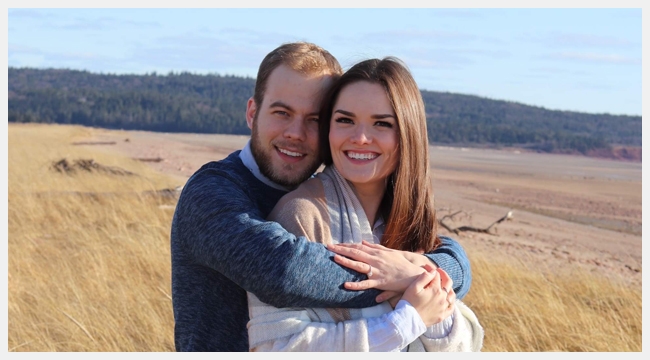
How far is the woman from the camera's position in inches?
105

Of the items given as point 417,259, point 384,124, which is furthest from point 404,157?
point 417,259

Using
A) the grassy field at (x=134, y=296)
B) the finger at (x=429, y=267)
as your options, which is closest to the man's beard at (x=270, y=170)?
the finger at (x=429, y=267)

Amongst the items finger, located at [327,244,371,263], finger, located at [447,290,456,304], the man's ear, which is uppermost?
the man's ear

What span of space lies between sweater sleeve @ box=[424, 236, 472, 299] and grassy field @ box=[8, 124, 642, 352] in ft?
9.54

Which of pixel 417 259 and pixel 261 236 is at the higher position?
pixel 261 236

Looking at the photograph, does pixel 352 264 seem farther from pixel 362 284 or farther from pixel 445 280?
pixel 445 280

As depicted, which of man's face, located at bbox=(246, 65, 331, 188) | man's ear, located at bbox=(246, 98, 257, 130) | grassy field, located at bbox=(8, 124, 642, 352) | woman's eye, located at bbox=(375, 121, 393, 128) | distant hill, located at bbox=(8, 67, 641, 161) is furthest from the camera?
distant hill, located at bbox=(8, 67, 641, 161)

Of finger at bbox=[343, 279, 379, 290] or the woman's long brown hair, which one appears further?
the woman's long brown hair

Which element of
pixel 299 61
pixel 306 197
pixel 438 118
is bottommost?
pixel 306 197

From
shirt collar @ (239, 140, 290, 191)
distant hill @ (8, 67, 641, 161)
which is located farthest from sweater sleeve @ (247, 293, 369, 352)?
distant hill @ (8, 67, 641, 161)

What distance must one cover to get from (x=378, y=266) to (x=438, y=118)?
10951 centimetres

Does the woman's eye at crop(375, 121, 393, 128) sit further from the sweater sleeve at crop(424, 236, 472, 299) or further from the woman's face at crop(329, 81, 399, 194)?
the sweater sleeve at crop(424, 236, 472, 299)

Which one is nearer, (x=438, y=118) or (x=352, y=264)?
(x=352, y=264)

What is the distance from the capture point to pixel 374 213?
3129 millimetres
